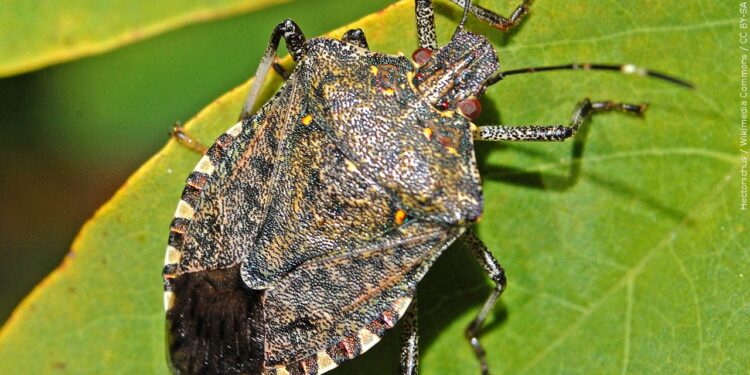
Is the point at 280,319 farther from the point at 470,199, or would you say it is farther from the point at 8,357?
the point at 8,357

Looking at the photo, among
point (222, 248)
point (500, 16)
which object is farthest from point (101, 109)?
point (500, 16)

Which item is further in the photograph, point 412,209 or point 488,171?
point 488,171

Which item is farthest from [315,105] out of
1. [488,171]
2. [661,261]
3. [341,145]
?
[661,261]

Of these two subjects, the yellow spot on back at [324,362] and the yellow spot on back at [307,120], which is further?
the yellow spot on back at [324,362]

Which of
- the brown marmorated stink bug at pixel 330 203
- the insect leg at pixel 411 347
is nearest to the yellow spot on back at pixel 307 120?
the brown marmorated stink bug at pixel 330 203

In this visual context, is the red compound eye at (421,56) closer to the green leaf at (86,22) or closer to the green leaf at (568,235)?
the green leaf at (568,235)
